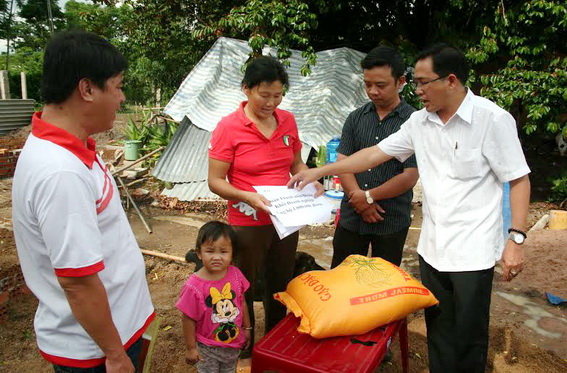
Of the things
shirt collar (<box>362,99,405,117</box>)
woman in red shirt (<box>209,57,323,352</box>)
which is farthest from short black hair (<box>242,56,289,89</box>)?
shirt collar (<box>362,99,405,117</box>)

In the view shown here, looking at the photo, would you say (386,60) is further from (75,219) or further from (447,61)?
(75,219)

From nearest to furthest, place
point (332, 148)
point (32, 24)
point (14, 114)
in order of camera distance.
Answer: point (332, 148) < point (14, 114) < point (32, 24)

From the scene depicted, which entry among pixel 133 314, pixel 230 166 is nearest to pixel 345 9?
pixel 230 166

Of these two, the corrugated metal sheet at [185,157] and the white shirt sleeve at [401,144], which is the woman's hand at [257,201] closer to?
the white shirt sleeve at [401,144]

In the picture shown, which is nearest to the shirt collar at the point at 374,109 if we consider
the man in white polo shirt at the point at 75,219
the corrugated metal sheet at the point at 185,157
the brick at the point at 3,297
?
the man in white polo shirt at the point at 75,219

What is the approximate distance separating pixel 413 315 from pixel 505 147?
2112 mm

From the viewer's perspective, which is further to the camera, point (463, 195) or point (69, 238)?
point (463, 195)

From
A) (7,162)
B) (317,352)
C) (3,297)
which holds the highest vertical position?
(317,352)

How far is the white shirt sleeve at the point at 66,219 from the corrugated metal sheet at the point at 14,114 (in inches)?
518

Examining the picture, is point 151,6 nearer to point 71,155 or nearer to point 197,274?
point 197,274

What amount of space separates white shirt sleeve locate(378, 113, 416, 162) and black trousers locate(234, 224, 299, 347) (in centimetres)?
79

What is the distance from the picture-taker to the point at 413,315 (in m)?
3.71

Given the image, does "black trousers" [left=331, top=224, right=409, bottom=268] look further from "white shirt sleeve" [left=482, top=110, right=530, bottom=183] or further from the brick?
the brick

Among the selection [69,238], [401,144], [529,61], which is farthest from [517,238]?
[529,61]
